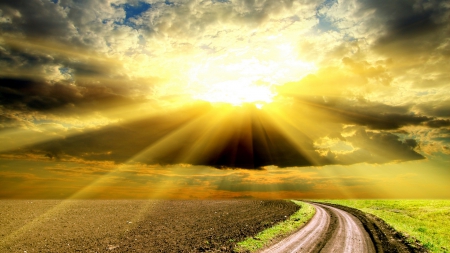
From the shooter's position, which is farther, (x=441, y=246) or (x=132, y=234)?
(x=132, y=234)

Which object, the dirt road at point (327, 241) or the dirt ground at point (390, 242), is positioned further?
the dirt ground at point (390, 242)

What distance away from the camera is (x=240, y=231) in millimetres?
24938

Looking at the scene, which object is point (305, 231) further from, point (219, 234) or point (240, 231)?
point (219, 234)

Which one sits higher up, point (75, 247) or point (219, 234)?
point (219, 234)

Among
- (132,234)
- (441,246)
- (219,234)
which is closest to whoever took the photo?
(441,246)

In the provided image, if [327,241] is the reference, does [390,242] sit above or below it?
above

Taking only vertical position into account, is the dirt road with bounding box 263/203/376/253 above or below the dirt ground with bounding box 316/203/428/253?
below

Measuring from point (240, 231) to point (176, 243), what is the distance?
7551 mm

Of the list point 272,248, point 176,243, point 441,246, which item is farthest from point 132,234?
point 441,246

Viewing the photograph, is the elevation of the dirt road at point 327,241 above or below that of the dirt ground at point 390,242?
below

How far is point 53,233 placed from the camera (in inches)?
1020

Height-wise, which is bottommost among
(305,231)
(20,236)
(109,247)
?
(20,236)

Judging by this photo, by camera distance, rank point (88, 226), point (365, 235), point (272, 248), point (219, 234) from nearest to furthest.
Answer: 1. point (272, 248)
2. point (365, 235)
3. point (219, 234)
4. point (88, 226)

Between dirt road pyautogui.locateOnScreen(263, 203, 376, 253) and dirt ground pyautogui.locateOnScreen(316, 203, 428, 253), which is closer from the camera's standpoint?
dirt road pyautogui.locateOnScreen(263, 203, 376, 253)
